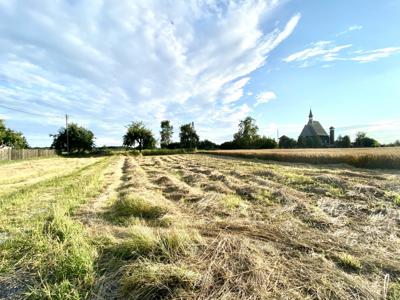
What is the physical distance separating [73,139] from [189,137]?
2739 centimetres

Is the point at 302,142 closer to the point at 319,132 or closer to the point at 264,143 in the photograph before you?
the point at 264,143

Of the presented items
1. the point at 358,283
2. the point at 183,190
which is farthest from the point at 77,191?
the point at 358,283

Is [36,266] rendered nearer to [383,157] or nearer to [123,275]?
[123,275]

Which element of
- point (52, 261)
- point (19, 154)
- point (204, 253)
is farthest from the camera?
point (19, 154)

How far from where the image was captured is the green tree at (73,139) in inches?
1847

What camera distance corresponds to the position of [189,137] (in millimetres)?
61156

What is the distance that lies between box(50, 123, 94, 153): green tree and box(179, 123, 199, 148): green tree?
23.3 metres

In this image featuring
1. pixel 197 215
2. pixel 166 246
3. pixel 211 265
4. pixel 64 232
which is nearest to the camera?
pixel 211 265

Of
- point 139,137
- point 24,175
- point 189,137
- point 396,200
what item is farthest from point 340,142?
point 24,175

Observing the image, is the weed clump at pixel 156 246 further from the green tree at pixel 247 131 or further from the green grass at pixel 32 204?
the green tree at pixel 247 131

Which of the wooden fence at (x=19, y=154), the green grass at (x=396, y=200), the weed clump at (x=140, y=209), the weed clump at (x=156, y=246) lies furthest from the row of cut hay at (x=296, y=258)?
the wooden fence at (x=19, y=154)

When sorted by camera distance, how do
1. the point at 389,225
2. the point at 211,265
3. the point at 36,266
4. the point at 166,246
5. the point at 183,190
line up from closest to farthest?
the point at 211,265 → the point at 36,266 → the point at 166,246 → the point at 389,225 → the point at 183,190

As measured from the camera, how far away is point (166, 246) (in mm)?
2850

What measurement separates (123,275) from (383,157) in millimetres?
17953
